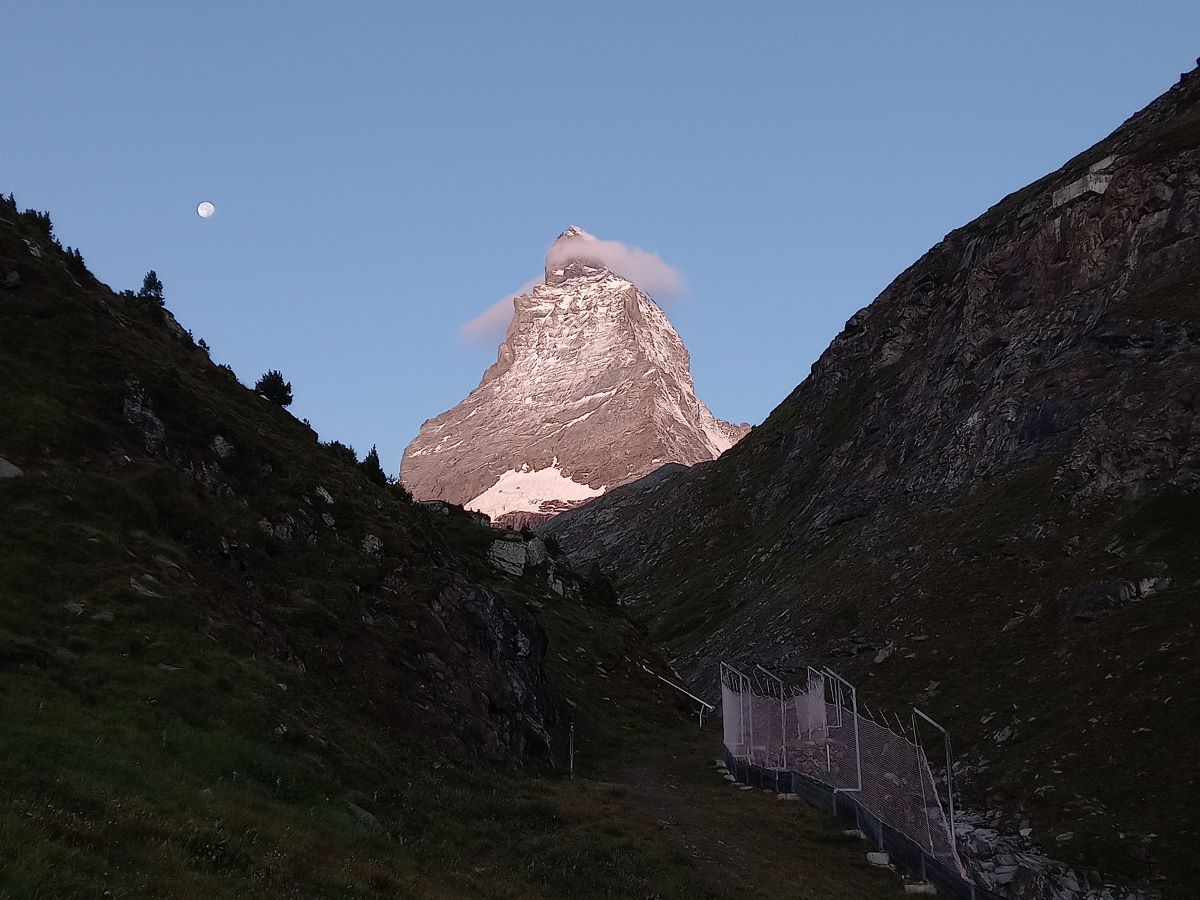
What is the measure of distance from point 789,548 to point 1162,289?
38.8 metres

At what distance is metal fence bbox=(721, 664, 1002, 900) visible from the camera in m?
24.1

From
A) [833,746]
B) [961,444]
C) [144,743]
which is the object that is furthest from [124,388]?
[961,444]

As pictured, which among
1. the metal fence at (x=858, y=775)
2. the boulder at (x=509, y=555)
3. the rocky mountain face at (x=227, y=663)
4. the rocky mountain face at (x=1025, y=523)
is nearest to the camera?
the rocky mountain face at (x=227, y=663)

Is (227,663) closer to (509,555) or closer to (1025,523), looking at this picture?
(509,555)

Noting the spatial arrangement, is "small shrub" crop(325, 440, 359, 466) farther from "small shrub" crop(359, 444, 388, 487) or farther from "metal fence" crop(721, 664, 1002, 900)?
"metal fence" crop(721, 664, 1002, 900)

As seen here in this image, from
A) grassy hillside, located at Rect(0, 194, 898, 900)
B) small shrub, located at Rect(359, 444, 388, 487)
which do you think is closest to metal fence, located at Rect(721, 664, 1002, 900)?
grassy hillside, located at Rect(0, 194, 898, 900)

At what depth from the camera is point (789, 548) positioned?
292 ft

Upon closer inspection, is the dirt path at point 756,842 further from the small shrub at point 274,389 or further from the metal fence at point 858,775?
the small shrub at point 274,389

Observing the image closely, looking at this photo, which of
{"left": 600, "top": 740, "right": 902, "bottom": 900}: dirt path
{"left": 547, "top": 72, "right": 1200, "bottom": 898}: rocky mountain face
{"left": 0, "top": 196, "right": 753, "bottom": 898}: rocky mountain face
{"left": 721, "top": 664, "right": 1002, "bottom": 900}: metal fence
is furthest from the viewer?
{"left": 547, "top": 72, "right": 1200, "bottom": 898}: rocky mountain face

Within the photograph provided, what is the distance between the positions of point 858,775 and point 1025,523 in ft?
116

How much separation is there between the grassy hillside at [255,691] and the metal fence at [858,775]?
120 centimetres

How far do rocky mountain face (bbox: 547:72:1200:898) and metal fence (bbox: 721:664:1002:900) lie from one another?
21.6 ft

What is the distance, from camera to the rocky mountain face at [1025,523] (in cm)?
3466

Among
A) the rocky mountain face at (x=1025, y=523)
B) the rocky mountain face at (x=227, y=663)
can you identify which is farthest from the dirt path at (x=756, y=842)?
the rocky mountain face at (x=1025, y=523)
